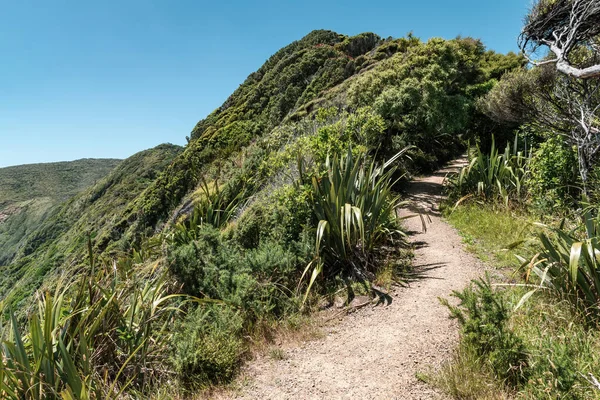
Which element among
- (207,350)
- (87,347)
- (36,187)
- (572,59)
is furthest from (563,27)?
(36,187)

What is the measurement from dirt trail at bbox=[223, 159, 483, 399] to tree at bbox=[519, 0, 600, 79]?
269 centimetres

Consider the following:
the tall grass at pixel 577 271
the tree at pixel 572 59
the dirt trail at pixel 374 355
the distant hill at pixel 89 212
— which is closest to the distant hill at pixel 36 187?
the distant hill at pixel 89 212

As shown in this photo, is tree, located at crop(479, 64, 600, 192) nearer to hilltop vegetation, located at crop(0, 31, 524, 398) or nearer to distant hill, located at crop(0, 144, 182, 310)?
hilltop vegetation, located at crop(0, 31, 524, 398)

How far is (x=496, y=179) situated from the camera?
7.27 metres

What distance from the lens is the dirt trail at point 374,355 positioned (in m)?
2.68

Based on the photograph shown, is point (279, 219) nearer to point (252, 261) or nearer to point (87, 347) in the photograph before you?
point (252, 261)

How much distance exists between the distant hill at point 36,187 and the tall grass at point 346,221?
121148 mm

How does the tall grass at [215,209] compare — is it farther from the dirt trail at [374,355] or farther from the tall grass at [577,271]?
the tall grass at [577,271]

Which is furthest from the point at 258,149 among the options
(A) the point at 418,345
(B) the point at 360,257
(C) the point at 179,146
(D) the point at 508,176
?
(C) the point at 179,146

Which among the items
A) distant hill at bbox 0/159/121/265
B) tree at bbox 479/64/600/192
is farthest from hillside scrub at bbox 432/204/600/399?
distant hill at bbox 0/159/121/265

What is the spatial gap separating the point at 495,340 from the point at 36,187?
19397 cm

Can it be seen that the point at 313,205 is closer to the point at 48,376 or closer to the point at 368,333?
the point at 368,333

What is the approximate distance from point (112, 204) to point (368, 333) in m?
55.6

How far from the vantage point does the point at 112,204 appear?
51.3 m
